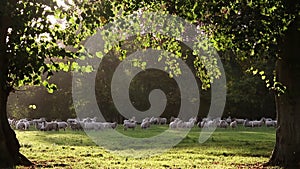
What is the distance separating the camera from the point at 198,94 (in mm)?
55281

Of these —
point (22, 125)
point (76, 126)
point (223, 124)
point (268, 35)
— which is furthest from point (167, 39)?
point (22, 125)

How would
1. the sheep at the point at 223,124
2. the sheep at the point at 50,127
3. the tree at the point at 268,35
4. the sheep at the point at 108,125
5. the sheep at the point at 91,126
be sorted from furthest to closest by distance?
the sheep at the point at 223,124 → the sheep at the point at 50,127 → the sheep at the point at 108,125 → the sheep at the point at 91,126 → the tree at the point at 268,35

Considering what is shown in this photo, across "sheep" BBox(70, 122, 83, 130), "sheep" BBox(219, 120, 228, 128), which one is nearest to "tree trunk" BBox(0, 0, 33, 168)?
"sheep" BBox(70, 122, 83, 130)

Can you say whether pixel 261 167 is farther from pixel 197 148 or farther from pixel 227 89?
pixel 227 89

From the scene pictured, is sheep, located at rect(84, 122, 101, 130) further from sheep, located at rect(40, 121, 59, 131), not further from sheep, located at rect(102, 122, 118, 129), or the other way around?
sheep, located at rect(40, 121, 59, 131)

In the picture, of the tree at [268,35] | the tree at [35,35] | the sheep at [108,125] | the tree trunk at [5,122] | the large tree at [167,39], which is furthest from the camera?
the sheep at [108,125]

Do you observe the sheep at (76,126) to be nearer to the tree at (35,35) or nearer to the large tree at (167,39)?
the large tree at (167,39)

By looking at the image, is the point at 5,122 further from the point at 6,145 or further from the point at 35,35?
the point at 35,35

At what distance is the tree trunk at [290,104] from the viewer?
48.3 feet

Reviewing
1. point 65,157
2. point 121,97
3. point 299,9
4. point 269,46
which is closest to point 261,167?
point 269,46

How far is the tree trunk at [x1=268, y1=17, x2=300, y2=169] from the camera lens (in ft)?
48.3

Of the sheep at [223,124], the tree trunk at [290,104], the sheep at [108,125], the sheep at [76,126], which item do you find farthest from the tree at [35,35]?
the sheep at [223,124]

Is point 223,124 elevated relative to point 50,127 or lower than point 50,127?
elevated

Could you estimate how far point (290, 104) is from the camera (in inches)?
594
